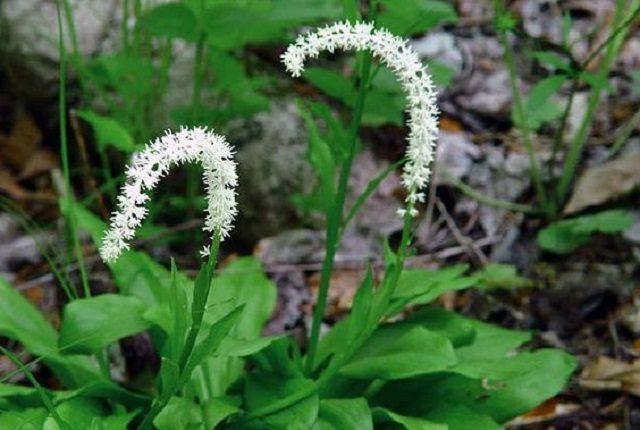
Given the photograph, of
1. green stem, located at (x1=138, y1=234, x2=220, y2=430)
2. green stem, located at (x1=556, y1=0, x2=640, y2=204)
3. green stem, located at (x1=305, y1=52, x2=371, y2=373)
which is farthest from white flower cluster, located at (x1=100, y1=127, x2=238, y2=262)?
green stem, located at (x1=556, y1=0, x2=640, y2=204)

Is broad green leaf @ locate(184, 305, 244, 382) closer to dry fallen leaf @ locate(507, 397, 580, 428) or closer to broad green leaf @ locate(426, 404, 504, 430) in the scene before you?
broad green leaf @ locate(426, 404, 504, 430)

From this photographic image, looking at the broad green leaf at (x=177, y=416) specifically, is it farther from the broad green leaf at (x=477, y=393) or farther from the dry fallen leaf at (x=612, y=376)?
the dry fallen leaf at (x=612, y=376)

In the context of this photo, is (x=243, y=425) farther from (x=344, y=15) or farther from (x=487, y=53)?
(x=487, y=53)

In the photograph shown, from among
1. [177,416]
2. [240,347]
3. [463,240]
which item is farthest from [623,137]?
[177,416]

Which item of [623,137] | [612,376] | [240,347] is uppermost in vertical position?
[623,137]

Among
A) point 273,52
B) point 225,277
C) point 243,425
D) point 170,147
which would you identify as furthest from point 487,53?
point 170,147

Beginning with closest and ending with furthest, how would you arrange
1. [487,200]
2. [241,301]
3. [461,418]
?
[461,418] → [241,301] → [487,200]

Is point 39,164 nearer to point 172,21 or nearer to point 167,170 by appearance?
point 172,21

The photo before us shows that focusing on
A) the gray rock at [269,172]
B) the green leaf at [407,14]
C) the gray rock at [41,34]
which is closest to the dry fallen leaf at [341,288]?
the gray rock at [269,172]
